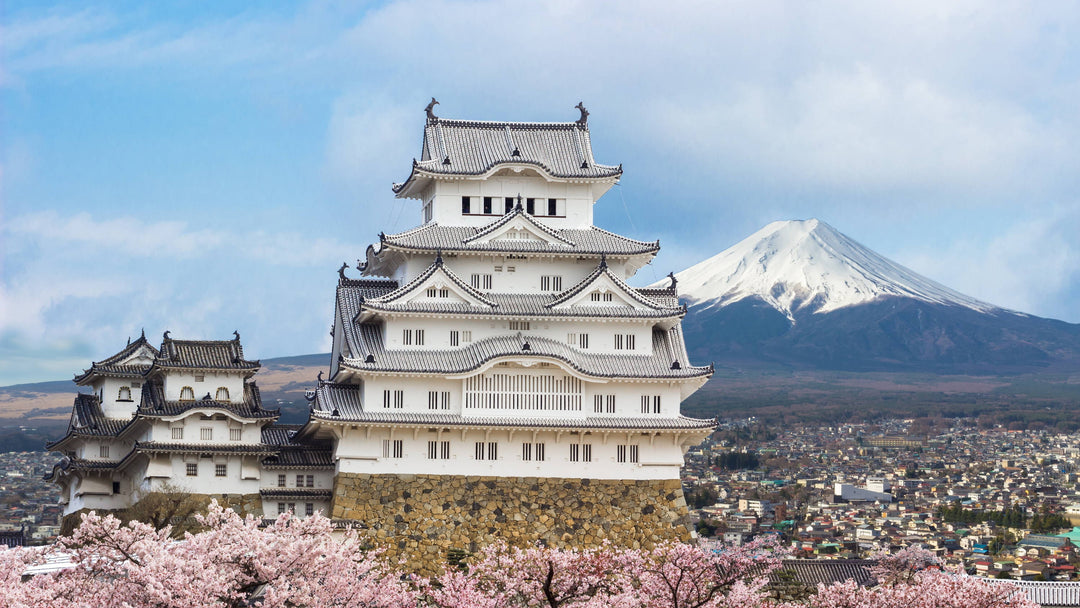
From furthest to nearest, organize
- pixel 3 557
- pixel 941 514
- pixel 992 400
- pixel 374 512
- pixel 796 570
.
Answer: pixel 992 400
pixel 941 514
pixel 796 570
pixel 374 512
pixel 3 557

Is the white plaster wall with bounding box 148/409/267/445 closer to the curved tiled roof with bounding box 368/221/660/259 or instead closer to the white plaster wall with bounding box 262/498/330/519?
the white plaster wall with bounding box 262/498/330/519

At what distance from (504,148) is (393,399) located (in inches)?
373

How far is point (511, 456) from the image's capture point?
139 feet

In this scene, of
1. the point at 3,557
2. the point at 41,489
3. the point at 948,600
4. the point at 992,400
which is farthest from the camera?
the point at 992,400

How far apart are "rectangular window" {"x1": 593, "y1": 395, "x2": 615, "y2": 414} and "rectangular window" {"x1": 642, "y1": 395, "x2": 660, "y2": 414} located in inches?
35.0

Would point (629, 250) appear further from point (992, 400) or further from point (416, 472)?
point (992, 400)

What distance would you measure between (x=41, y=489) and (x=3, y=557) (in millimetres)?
73349

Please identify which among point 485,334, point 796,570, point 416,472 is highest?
point 485,334

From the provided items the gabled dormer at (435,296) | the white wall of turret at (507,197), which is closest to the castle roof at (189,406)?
the gabled dormer at (435,296)

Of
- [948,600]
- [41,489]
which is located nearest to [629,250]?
[948,600]

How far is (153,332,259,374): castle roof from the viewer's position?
4316 centimetres

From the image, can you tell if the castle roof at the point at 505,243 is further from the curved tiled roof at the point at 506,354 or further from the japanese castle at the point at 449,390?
the curved tiled roof at the point at 506,354

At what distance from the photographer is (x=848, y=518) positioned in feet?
325

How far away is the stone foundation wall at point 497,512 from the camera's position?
41.2m
